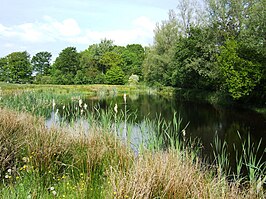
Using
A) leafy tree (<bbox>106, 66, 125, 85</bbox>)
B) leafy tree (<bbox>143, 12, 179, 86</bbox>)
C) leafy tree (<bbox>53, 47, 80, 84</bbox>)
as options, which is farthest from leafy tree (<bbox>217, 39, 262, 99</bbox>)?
leafy tree (<bbox>53, 47, 80, 84</bbox>)

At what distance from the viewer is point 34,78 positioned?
5762cm

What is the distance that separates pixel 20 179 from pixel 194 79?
86.8 feet

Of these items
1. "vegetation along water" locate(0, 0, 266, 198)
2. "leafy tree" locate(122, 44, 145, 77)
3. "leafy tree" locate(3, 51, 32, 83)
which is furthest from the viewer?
"leafy tree" locate(122, 44, 145, 77)

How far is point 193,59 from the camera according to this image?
26125 mm

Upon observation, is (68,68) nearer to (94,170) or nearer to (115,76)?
(115,76)

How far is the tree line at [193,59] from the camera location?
17.2 m

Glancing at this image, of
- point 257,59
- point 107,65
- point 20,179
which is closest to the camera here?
point 20,179

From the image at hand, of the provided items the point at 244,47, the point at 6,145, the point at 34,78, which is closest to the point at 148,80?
the point at 244,47

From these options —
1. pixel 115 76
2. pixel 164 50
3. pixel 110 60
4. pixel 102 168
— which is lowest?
pixel 102 168

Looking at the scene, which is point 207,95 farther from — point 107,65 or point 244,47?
point 107,65

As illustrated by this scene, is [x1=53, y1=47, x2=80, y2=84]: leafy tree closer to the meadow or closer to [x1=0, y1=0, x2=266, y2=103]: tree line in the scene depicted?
[x1=0, y1=0, x2=266, y2=103]: tree line

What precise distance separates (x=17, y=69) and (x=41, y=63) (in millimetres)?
7187

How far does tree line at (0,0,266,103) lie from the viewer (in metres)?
17.2

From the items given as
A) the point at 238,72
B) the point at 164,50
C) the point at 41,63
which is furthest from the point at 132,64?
the point at 238,72
